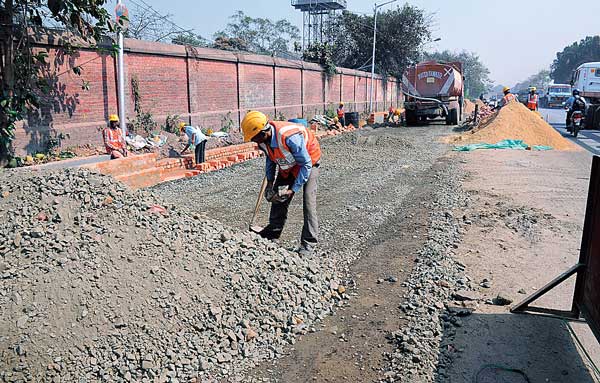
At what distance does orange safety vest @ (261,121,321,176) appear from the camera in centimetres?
447

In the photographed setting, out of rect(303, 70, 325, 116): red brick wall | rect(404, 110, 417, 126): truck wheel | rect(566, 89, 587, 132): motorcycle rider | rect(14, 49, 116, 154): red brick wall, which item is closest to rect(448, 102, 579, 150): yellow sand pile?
rect(566, 89, 587, 132): motorcycle rider

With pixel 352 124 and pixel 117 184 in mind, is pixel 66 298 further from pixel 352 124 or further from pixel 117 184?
pixel 352 124

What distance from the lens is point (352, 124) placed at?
22.6m

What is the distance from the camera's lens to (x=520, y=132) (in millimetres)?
14906

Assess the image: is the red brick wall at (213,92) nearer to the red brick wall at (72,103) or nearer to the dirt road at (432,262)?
the red brick wall at (72,103)

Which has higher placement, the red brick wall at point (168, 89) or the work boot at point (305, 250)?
the red brick wall at point (168, 89)

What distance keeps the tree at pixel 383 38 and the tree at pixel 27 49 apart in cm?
3084

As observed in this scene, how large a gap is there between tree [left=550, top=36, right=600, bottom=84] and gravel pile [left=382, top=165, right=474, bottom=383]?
7627cm

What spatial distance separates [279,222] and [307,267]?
856 millimetres

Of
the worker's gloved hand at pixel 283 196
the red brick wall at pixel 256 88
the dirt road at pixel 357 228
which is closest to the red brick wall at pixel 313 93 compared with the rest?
the red brick wall at pixel 256 88

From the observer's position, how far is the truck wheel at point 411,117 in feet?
71.1

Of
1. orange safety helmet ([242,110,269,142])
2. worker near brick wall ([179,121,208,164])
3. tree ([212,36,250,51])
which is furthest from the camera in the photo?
tree ([212,36,250,51])

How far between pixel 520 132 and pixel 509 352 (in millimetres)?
12983

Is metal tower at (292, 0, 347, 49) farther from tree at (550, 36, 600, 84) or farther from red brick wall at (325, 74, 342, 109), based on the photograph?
tree at (550, 36, 600, 84)
